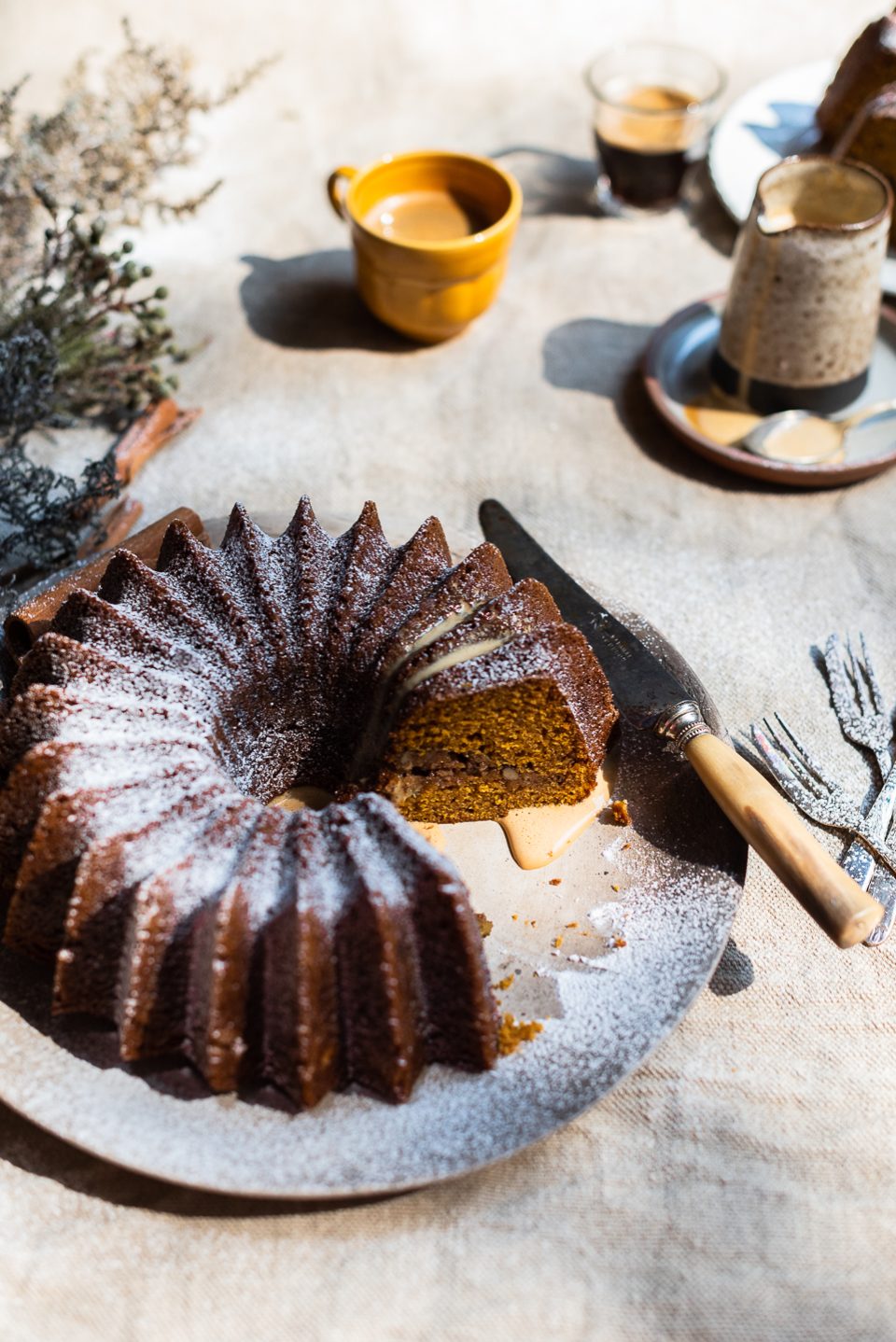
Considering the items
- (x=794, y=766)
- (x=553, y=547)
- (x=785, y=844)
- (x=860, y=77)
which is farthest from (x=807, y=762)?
(x=860, y=77)

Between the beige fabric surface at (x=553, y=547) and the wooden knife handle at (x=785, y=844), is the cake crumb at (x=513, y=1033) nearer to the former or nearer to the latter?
the beige fabric surface at (x=553, y=547)

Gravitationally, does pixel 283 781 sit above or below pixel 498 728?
below

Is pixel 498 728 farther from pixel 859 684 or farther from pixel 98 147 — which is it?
pixel 98 147

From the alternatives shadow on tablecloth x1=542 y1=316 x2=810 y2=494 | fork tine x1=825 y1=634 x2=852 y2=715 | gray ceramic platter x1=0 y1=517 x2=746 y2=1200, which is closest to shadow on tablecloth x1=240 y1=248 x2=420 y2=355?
shadow on tablecloth x1=542 y1=316 x2=810 y2=494

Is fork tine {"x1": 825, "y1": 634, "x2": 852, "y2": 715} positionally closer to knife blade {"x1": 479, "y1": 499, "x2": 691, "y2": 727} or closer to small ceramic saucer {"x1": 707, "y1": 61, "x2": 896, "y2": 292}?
knife blade {"x1": 479, "y1": 499, "x2": 691, "y2": 727}

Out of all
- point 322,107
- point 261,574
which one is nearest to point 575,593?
point 261,574

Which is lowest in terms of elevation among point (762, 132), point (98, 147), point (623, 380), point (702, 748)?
point (623, 380)

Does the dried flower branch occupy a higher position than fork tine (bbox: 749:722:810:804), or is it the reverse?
the dried flower branch
